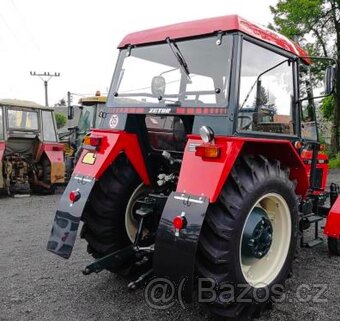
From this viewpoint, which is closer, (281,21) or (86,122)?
(86,122)

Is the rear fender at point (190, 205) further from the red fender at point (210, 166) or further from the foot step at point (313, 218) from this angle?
the foot step at point (313, 218)

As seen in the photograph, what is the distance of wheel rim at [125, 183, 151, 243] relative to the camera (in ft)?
12.6

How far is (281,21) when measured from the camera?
17062 millimetres

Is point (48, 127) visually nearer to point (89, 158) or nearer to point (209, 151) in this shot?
point (89, 158)

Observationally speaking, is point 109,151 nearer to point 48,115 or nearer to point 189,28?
point 189,28

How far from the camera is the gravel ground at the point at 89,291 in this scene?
3.25 meters

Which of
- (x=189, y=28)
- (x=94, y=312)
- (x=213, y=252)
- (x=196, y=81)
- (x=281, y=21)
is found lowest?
(x=94, y=312)

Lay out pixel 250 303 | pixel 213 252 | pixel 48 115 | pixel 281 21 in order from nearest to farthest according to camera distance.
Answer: pixel 213 252
pixel 250 303
pixel 48 115
pixel 281 21

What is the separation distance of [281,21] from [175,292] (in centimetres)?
1587

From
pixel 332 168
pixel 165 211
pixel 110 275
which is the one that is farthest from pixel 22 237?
pixel 332 168

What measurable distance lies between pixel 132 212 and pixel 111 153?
25.5 inches

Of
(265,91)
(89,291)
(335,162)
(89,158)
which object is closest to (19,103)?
(89,158)

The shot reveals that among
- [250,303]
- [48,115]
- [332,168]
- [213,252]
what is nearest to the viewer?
[213,252]

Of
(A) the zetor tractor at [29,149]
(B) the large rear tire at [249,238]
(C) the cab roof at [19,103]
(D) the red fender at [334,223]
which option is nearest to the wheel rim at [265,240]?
(B) the large rear tire at [249,238]
